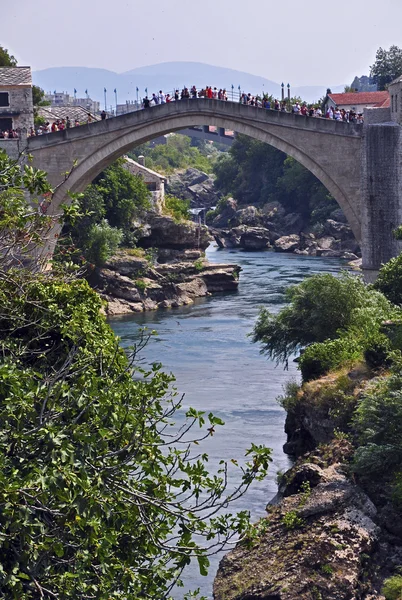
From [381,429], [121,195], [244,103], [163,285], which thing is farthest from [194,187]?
[381,429]

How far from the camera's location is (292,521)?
1702cm

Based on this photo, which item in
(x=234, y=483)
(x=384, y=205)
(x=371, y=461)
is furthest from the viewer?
(x=384, y=205)

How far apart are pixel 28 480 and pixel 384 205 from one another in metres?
26.9

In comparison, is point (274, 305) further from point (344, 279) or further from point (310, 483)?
point (310, 483)

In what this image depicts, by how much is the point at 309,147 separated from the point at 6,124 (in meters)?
12.0

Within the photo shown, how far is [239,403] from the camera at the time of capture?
2719 cm

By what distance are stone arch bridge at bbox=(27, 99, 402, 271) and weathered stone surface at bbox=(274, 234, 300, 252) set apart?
19012 millimetres

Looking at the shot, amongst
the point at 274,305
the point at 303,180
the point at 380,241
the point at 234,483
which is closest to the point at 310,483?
the point at 234,483

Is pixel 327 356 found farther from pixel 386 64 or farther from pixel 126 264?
pixel 386 64

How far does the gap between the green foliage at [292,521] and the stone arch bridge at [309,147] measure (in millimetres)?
16173

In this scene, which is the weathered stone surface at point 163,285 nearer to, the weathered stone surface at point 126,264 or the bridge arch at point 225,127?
the weathered stone surface at point 126,264

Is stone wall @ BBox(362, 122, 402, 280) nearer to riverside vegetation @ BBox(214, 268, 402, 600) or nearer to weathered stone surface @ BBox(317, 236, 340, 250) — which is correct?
riverside vegetation @ BBox(214, 268, 402, 600)

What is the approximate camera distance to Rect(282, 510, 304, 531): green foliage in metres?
16.9

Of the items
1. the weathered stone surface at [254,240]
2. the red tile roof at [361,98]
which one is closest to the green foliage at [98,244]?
the weathered stone surface at [254,240]
